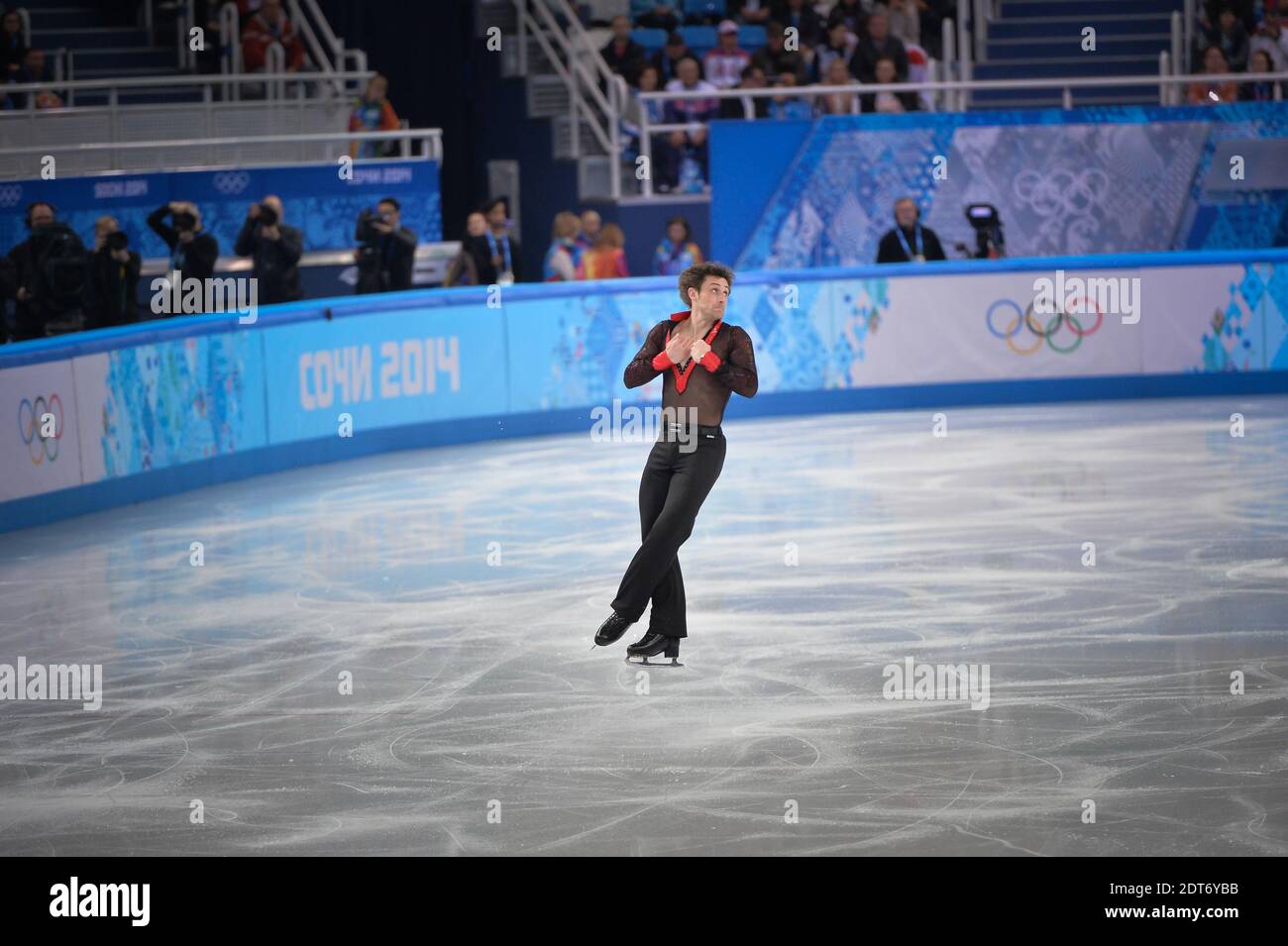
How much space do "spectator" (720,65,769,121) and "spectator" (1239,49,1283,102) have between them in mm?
5049

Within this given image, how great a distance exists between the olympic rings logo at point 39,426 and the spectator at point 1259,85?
13238 mm

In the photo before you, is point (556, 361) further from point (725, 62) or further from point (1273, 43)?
point (1273, 43)

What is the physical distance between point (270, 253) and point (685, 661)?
8814mm

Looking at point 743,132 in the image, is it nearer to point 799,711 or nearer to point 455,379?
point 455,379

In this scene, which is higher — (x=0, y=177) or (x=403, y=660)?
(x=0, y=177)

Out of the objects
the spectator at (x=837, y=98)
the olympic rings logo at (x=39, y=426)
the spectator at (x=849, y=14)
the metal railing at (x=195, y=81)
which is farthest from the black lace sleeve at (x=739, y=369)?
the spectator at (x=849, y=14)

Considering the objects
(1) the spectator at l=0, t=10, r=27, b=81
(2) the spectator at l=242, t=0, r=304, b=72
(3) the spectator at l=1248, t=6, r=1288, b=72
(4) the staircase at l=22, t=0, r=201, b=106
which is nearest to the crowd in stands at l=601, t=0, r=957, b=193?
(2) the spectator at l=242, t=0, r=304, b=72

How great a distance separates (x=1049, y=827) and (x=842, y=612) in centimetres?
379

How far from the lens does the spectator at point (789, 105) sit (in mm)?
21328

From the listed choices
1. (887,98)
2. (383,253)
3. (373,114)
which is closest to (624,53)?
(373,114)

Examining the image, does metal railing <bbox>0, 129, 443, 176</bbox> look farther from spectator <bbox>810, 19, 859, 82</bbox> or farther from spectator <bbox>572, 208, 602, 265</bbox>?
spectator <bbox>810, 19, 859, 82</bbox>
